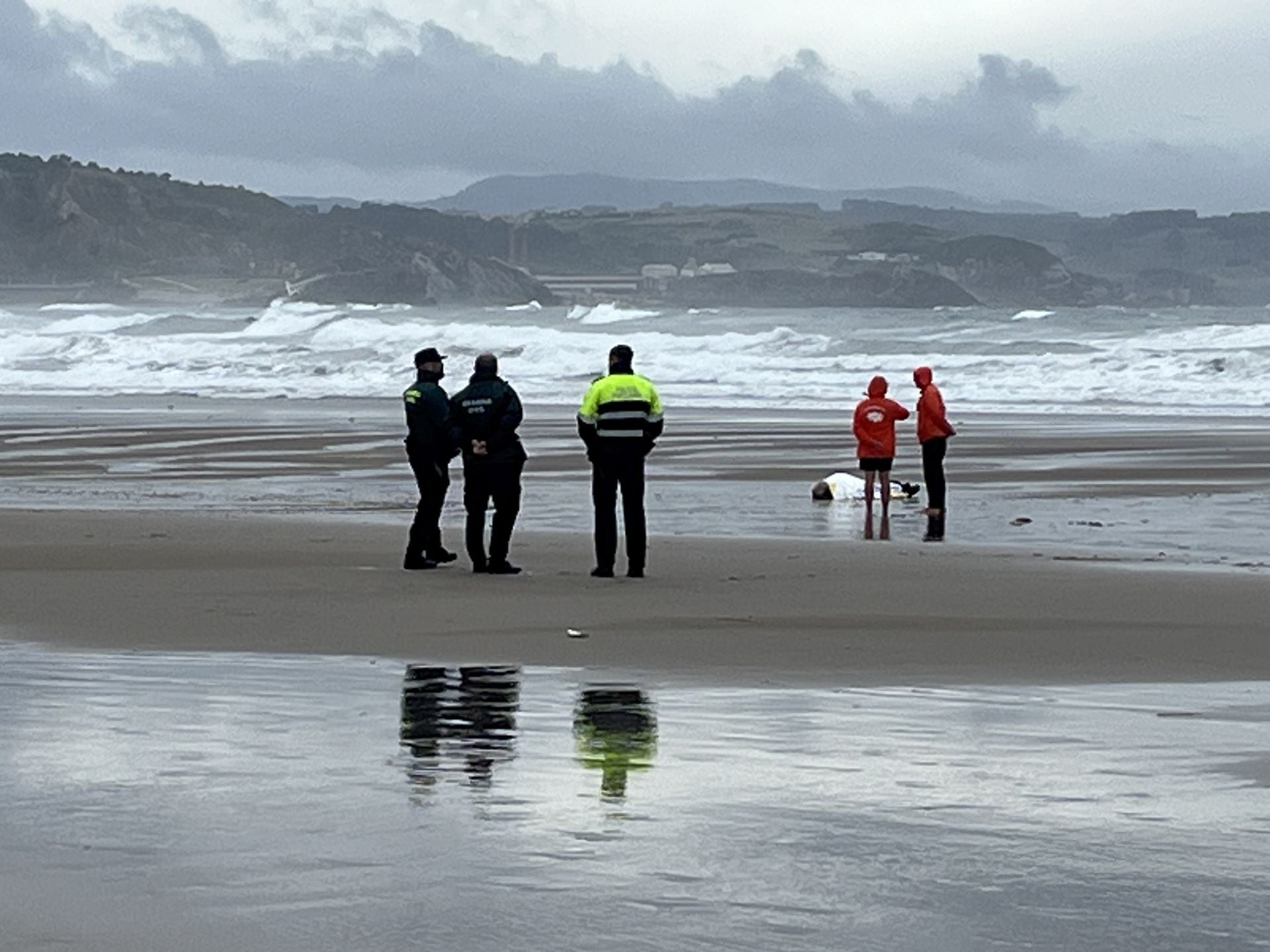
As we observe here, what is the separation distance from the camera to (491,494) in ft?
48.3

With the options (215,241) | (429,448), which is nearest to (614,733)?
(429,448)

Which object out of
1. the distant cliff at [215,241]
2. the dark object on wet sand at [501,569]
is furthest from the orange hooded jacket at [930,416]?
the distant cliff at [215,241]

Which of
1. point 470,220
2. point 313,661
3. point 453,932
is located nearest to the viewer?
point 453,932

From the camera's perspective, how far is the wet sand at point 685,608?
10.4 meters

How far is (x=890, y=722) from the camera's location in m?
8.30

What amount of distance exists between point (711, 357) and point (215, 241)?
385 ft

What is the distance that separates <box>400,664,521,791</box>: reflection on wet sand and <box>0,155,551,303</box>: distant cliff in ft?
415

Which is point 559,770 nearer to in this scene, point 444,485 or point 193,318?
point 444,485

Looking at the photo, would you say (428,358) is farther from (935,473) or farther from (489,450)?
(935,473)

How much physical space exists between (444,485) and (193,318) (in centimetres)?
7478

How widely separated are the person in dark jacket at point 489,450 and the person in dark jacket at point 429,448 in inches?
7.5

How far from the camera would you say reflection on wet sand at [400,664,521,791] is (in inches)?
285

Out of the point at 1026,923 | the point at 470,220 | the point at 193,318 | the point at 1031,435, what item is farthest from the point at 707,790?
the point at 470,220

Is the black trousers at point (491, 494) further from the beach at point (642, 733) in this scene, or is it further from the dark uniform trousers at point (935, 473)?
the dark uniform trousers at point (935, 473)
